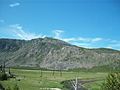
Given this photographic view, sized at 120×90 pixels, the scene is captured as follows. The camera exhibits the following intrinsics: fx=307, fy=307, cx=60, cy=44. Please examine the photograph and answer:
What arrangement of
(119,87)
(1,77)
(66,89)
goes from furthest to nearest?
(1,77) < (66,89) < (119,87)

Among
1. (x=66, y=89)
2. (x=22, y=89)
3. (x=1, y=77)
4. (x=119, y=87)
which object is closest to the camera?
(x=119, y=87)

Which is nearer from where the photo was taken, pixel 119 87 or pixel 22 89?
pixel 119 87

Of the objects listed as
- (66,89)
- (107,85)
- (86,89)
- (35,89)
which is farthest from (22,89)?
(107,85)

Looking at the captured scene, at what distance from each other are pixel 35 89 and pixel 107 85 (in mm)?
57080

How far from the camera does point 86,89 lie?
145875mm

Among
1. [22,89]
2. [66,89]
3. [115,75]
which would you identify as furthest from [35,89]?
[115,75]

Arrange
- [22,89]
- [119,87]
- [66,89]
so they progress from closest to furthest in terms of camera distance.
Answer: [119,87]
[22,89]
[66,89]

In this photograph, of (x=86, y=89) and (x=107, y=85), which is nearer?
(x=107, y=85)

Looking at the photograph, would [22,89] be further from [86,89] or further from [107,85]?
[107,85]

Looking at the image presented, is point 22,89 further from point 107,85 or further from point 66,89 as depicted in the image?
point 107,85

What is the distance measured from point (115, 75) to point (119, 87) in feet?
10.8

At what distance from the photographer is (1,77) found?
14925 centimetres

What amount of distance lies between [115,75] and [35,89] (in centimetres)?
5706

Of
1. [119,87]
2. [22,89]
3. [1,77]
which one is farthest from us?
[1,77]
